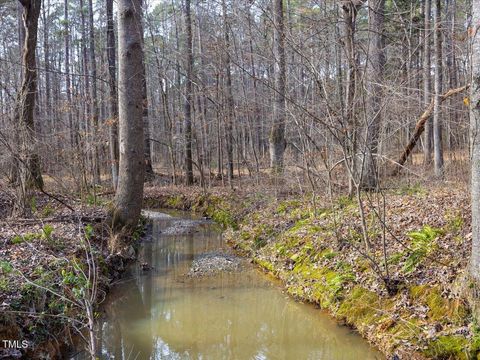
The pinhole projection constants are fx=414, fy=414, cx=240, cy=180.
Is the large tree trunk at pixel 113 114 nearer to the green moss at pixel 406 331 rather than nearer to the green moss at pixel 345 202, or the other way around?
the green moss at pixel 345 202

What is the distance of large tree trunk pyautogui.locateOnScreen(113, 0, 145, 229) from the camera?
812cm

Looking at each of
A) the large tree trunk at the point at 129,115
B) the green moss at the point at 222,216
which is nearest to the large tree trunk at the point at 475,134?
the large tree trunk at the point at 129,115

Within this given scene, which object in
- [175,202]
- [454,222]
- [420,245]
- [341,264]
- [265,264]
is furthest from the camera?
[175,202]

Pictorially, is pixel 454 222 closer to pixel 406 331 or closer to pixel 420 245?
pixel 420 245

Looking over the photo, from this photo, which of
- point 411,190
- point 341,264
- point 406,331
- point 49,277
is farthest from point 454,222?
point 49,277

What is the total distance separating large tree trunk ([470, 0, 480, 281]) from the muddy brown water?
1495 mm

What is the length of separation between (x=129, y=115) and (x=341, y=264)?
16.3 ft

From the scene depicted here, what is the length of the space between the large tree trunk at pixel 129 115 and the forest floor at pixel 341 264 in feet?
1.97

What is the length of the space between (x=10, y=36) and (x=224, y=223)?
27.0 meters

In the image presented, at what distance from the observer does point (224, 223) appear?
11906 millimetres

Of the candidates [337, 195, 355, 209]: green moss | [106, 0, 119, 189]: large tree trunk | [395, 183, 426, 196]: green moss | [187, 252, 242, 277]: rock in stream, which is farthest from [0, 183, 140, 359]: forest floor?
[106, 0, 119, 189]: large tree trunk

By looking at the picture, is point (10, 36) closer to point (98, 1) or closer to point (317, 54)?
point (98, 1)

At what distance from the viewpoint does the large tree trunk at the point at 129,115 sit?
8.12 meters

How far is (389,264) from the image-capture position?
5.41m
